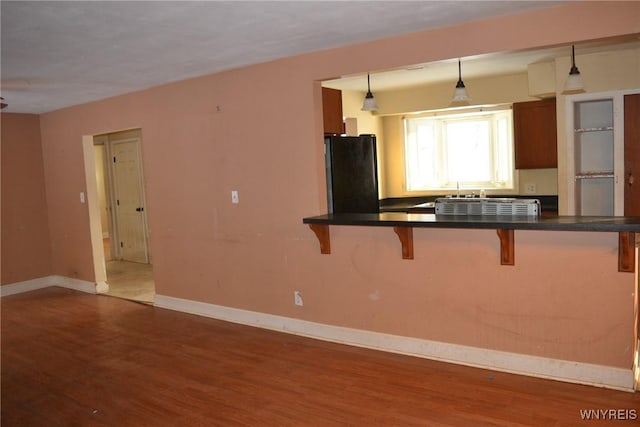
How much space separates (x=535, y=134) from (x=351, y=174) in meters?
2.17

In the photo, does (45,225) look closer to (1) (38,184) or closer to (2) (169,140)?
(1) (38,184)

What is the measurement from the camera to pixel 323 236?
4160 mm

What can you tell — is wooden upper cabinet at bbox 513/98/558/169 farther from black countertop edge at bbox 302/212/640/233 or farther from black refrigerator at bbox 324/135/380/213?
black countertop edge at bbox 302/212/640/233

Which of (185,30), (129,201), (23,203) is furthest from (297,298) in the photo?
(129,201)

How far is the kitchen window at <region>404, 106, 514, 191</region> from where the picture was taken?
20.6ft

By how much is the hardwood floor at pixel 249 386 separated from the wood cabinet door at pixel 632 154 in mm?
2405

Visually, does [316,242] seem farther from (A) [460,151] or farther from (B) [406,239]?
(A) [460,151]

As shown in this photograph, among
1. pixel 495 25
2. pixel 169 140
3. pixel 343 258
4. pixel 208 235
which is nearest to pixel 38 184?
pixel 169 140

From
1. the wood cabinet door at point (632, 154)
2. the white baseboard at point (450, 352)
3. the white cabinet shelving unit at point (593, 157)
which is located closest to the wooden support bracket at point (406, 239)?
the white baseboard at point (450, 352)

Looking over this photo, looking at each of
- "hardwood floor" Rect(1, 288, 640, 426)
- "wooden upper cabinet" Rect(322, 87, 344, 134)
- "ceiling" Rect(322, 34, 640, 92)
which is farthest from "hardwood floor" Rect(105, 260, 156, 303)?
"ceiling" Rect(322, 34, 640, 92)

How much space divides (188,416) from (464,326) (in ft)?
6.23

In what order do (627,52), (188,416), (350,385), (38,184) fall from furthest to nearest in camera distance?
(38,184) → (627,52) → (350,385) → (188,416)

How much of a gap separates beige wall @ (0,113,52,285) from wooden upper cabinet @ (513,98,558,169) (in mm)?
5992

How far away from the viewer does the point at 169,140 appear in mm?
5219
